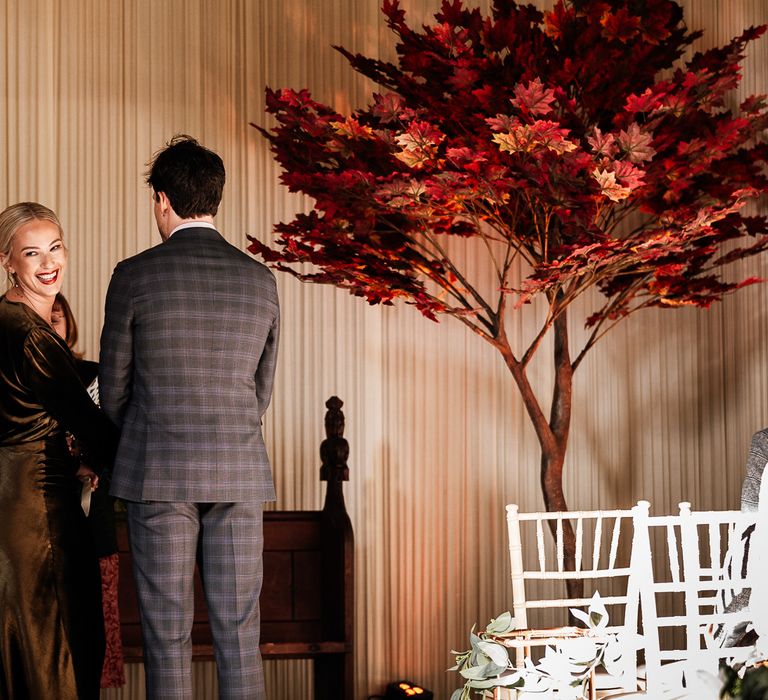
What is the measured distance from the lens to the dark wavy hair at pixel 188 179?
81.7 inches

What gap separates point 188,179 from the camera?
6.81ft

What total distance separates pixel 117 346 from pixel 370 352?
72.3 inches

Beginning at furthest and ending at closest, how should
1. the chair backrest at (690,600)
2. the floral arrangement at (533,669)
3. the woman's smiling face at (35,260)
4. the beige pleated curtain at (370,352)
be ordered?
1. the beige pleated curtain at (370,352)
2. the woman's smiling face at (35,260)
3. the chair backrest at (690,600)
4. the floral arrangement at (533,669)

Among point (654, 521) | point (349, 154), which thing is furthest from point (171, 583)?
point (349, 154)

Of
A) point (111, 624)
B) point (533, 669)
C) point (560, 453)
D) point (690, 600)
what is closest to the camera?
point (533, 669)

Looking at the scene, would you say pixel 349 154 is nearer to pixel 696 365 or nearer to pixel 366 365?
pixel 366 365

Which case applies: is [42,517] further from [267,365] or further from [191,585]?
[267,365]

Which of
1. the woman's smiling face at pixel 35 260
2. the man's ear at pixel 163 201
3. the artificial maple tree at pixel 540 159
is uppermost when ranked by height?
the artificial maple tree at pixel 540 159

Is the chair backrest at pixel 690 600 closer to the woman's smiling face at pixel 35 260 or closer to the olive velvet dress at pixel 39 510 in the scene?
the olive velvet dress at pixel 39 510

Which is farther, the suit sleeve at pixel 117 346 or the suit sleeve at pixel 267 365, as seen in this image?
the suit sleeve at pixel 267 365

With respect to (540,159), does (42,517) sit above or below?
below

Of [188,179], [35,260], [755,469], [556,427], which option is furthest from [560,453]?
[35,260]

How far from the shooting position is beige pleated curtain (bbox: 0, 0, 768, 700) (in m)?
3.64

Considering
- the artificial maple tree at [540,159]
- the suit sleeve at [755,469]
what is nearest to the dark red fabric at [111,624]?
the artificial maple tree at [540,159]
